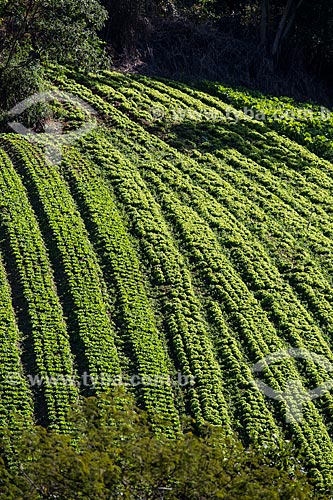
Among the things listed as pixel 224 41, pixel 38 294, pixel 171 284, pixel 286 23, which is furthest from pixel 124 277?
pixel 286 23

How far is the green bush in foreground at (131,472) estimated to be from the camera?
10.4 metres

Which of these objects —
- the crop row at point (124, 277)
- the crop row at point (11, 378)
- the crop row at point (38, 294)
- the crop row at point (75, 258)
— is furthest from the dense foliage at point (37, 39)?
the crop row at point (11, 378)

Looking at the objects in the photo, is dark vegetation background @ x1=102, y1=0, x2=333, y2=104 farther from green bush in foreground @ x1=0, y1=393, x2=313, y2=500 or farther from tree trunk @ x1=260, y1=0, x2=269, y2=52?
green bush in foreground @ x1=0, y1=393, x2=313, y2=500

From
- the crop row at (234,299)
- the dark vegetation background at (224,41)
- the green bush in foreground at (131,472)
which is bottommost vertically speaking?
the crop row at (234,299)

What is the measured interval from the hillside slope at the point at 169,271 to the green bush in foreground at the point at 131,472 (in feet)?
8.44

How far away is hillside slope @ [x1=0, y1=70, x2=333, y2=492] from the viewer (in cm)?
1541

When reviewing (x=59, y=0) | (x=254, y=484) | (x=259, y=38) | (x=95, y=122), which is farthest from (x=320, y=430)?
(x=259, y=38)

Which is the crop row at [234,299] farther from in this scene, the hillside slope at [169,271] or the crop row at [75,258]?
the crop row at [75,258]

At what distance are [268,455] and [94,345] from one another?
437 centimetres


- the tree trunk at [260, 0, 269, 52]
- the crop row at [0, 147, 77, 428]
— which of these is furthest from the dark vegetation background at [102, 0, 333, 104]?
the crop row at [0, 147, 77, 428]

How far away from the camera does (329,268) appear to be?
19.8 meters

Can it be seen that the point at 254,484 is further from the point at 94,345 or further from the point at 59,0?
the point at 59,0

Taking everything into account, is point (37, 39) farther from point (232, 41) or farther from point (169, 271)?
point (232, 41)

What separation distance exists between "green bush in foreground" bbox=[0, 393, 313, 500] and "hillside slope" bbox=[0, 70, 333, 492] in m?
2.57
